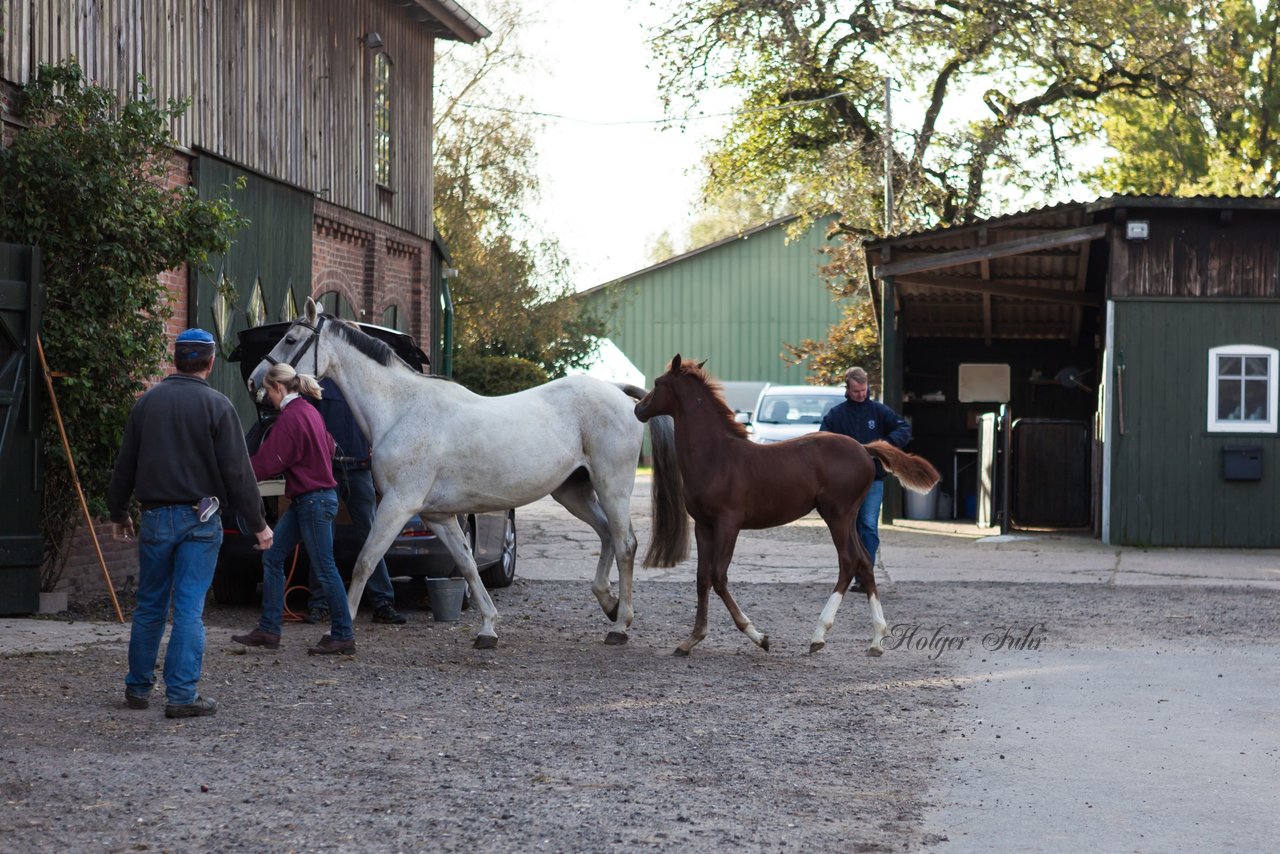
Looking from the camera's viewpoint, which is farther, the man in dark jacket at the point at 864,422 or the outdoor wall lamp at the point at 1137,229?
the outdoor wall lamp at the point at 1137,229

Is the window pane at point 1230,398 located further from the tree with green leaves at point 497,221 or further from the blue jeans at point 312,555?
the tree with green leaves at point 497,221

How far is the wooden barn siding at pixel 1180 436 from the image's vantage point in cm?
1800

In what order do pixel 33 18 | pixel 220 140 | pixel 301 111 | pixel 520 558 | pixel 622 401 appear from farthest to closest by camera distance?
pixel 301 111 → pixel 520 558 → pixel 220 140 → pixel 33 18 → pixel 622 401

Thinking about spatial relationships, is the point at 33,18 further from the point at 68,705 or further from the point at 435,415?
the point at 68,705

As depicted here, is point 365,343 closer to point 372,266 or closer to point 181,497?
point 181,497

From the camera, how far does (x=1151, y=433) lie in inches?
712

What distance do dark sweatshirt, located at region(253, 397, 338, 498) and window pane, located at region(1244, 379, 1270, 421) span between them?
1246cm

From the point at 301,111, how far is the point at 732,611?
395 inches

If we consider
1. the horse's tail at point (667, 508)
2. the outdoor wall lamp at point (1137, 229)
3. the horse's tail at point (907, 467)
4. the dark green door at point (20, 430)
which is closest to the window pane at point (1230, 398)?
the outdoor wall lamp at point (1137, 229)

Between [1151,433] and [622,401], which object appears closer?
[622,401]

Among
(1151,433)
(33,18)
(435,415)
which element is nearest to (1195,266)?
(1151,433)

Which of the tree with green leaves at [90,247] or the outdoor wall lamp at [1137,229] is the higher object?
the outdoor wall lamp at [1137,229]

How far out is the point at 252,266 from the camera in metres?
15.5

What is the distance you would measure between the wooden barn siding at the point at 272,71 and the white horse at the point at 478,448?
138 inches
